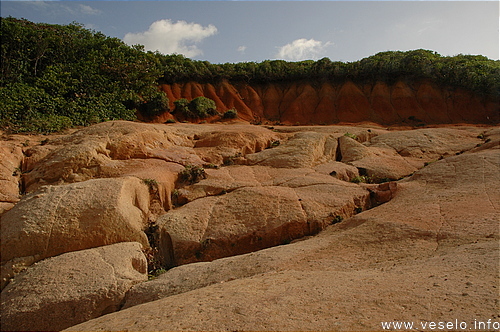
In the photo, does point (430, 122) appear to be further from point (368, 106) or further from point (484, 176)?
point (484, 176)

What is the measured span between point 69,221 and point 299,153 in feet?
30.8

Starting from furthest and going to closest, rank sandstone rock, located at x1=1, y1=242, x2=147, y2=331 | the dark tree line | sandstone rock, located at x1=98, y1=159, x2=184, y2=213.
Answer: the dark tree line → sandstone rock, located at x1=98, y1=159, x2=184, y2=213 → sandstone rock, located at x1=1, y1=242, x2=147, y2=331

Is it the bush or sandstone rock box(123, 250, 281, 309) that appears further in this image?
the bush

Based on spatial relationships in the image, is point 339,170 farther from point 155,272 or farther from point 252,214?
point 155,272

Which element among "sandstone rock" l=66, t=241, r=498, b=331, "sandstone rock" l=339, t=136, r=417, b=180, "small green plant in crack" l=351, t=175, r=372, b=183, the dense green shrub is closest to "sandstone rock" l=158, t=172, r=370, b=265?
"small green plant in crack" l=351, t=175, r=372, b=183

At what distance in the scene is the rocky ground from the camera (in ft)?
14.6

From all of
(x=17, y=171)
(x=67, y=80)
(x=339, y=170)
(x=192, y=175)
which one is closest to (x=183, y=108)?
(x=67, y=80)

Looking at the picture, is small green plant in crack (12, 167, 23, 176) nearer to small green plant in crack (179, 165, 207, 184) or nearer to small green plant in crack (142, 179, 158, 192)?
small green plant in crack (142, 179, 158, 192)

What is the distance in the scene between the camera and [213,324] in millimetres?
4105

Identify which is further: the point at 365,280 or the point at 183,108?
the point at 183,108

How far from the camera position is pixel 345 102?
33.3 metres

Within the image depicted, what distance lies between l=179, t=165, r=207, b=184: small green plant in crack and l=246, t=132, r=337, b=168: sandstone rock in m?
2.65

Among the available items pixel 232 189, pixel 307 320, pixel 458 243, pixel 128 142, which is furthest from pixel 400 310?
pixel 128 142

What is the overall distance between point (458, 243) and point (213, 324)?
5.30m
